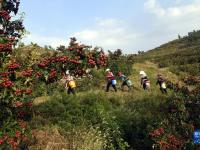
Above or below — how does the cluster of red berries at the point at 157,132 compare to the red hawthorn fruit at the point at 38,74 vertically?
below

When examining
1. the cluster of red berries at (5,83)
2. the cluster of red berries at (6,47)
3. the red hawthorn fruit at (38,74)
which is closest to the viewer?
the cluster of red berries at (5,83)

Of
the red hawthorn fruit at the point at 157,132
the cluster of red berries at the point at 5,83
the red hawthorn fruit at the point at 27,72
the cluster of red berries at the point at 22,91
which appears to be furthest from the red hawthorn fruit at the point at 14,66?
the red hawthorn fruit at the point at 157,132

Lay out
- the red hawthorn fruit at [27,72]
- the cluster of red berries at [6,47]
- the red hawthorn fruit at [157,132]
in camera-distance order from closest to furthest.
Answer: the cluster of red berries at [6,47]
the red hawthorn fruit at [27,72]
the red hawthorn fruit at [157,132]

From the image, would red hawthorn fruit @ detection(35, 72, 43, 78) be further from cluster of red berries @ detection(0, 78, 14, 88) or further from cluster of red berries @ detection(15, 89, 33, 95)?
cluster of red berries @ detection(0, 78, 14, 88)

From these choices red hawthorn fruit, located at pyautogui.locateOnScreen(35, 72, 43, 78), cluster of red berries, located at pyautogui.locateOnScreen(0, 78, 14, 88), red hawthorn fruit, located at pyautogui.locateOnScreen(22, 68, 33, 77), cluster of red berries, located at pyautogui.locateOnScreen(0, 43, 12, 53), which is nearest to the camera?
cluster of red berries, located at pyautogui.locateOnScreen(0, 78, 14, 88)

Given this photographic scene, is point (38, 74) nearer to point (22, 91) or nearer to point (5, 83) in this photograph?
point (22, 91)

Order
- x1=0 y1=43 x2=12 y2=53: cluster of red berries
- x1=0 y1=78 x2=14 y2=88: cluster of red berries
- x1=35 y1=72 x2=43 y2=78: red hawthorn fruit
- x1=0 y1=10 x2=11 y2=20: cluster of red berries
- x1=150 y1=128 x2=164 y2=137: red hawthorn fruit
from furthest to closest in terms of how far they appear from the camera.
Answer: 1. x1=150 y1=128 x2=164 y2=137: red hawthorn fruit
2. x1=0 y1=10 x2=11 y2=20: cluster of red berries
3. x1=35 y1=72 x2=43 y2=78: red hawthorn fruit
4. x1=0 y1=43 x2=12 y2=53: cluster of red berries
5. x1=0 y1=78 x2=14 y2=88: cluster of red berries

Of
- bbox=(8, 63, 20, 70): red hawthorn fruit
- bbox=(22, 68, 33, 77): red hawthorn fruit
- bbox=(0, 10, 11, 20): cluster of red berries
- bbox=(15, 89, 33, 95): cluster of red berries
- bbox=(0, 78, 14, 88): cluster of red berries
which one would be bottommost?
bbox=(15, 89, 33, 95): cluster of red berries

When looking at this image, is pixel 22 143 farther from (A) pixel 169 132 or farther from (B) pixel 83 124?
(A) pixel 169 132

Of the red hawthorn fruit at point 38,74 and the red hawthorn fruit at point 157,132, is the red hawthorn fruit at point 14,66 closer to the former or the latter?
the red hawthorn fruit at point 38,74

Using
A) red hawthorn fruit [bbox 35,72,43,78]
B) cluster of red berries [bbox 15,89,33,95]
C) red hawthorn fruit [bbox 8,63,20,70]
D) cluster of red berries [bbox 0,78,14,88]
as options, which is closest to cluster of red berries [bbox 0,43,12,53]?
red hawthorn fruit [bbox 8,63,20,70]

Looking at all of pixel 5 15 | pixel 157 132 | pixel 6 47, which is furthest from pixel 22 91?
pixel 157 132

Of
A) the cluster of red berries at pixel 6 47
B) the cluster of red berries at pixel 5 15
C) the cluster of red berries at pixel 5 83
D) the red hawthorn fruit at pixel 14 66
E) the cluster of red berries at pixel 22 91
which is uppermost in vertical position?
the cluster of red berries at pixel 5 15

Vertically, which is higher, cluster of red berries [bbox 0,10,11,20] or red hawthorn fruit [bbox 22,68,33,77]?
cluster of red berries [bbox 0,10,11,20]
